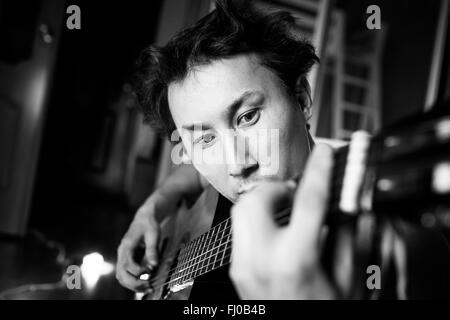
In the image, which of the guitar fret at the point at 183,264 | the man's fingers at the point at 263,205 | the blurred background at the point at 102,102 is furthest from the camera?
the blurred background at the point at 102,102

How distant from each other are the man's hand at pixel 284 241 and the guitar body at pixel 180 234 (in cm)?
35

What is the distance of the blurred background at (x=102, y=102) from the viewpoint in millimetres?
2072

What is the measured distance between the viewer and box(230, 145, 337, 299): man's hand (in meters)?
0.43

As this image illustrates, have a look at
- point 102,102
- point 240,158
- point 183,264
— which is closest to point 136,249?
point 183,264

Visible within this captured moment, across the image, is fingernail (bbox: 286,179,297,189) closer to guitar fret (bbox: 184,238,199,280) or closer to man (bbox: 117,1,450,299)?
man (bbox: 117,1,450,299)

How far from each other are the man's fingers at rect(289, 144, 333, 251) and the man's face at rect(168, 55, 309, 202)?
30cm

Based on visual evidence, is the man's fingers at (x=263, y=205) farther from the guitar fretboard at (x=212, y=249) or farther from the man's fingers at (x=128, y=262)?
the man's fingers at (x=128, y=262)

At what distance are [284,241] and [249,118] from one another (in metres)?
0.39

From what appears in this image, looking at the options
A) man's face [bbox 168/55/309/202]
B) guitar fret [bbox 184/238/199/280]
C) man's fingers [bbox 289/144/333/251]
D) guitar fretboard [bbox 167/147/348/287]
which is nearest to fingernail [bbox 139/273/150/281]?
guitar fretboard [bbox 167/147/348/287]

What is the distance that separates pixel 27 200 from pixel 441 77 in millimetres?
2465

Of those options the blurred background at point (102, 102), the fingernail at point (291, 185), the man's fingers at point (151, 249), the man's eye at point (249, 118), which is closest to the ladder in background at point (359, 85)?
the blurred background at point (102, 102)

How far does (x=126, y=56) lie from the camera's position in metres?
4.07

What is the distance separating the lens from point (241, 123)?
782 mm

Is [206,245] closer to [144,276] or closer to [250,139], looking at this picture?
[250,139]
